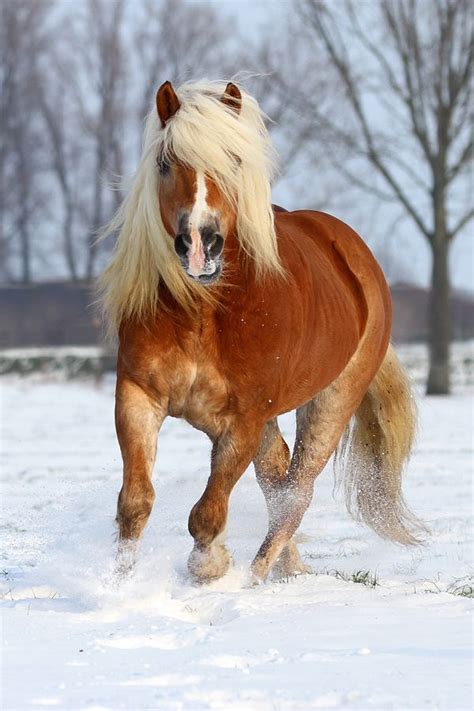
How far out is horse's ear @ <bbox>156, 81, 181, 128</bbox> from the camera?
15.2ft

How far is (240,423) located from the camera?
473 centimetres

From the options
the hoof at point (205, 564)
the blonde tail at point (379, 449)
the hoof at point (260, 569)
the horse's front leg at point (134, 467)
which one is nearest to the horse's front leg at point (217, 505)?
the hoof at point (205, 564)

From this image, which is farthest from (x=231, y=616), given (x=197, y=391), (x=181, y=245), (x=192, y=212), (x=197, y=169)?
(x=197, y=169)

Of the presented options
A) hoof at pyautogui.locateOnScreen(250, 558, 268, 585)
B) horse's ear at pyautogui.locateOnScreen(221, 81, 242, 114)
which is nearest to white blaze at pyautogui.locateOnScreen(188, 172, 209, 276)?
horse's ear at pyautogui.locateOnScreen(221, 81, 242, 114)

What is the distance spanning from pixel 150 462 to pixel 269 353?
65cm

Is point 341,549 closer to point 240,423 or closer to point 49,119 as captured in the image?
point 240,423

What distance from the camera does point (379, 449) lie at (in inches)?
252

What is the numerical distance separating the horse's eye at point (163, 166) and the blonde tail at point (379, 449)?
2.31 metres

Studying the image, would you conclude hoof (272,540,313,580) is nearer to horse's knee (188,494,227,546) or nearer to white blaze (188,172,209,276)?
horse's knee (188,494,227,546)

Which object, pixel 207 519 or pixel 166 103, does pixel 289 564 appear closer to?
pixel 207 519

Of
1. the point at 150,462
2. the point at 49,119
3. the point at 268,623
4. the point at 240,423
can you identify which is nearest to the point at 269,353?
the point at 240,423

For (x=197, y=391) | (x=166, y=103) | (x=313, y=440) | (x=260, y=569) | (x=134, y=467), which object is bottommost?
(x=260, y=569)

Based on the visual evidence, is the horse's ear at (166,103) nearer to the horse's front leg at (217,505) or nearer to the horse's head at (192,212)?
the horse's head at (192,212)

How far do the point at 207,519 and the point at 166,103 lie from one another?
1.65 m
